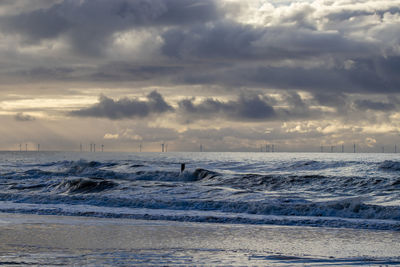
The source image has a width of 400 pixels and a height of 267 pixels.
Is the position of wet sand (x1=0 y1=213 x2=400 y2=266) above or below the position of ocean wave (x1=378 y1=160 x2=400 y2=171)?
below

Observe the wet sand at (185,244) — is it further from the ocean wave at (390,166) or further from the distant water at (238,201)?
the ocean wave at (390,166)

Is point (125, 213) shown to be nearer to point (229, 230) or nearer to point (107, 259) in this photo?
point (229, 230)

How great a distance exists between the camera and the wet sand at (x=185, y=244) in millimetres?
12477

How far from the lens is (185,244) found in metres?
14.9

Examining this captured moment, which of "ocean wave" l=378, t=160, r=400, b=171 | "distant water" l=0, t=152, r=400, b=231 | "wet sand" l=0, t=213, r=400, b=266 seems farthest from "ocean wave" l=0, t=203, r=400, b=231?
"ocean wave" l=378, t=160, r=400, b=171

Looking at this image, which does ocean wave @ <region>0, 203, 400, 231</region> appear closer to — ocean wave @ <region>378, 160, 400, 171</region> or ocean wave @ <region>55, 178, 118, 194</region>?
ocean wave @ <region>55, 178, 118, 194</region>

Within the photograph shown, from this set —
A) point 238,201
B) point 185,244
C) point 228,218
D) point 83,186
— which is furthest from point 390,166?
point 185,244

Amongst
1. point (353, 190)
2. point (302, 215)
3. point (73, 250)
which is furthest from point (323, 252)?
point (353, 190)

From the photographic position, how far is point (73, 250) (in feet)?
44.4

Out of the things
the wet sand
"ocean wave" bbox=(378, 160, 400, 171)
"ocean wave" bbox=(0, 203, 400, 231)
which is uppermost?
"ocean wave" bbox=(378, 160, 400, 171)

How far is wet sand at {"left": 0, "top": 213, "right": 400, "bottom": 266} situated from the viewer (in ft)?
40.9

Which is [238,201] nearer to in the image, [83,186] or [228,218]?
[228,218]

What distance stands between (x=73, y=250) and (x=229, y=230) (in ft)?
Answer: 22.3

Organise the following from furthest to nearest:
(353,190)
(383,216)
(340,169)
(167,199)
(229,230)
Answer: (340,169) → (353,190) → (167,199) → (383,216) → (229,230)
